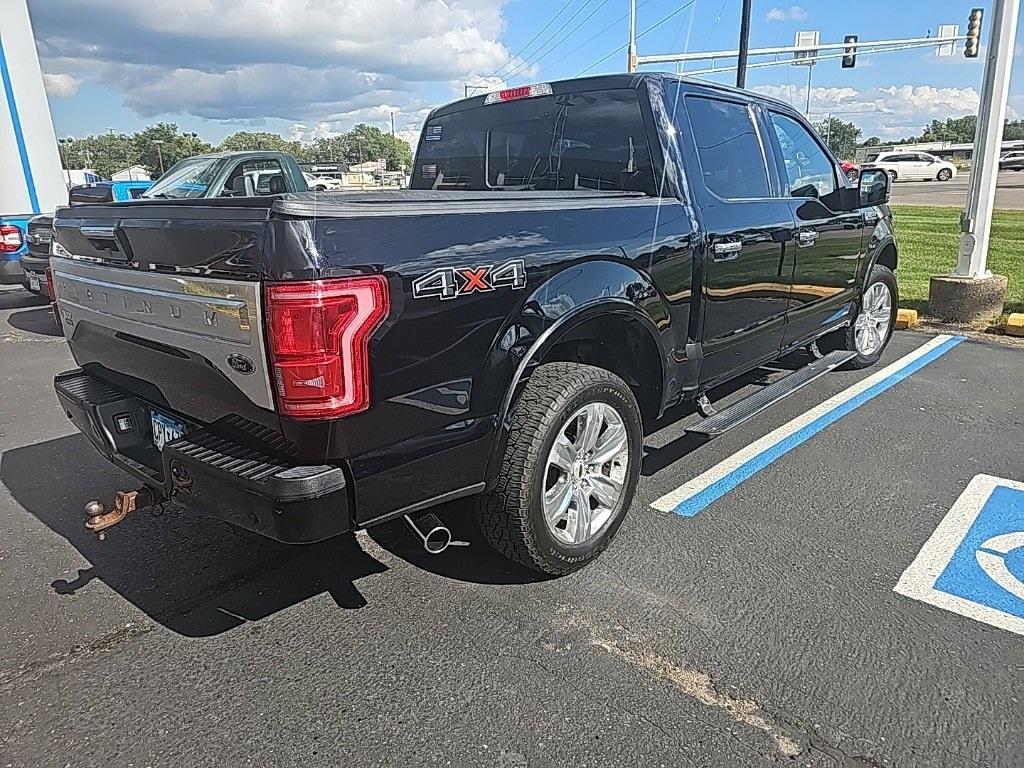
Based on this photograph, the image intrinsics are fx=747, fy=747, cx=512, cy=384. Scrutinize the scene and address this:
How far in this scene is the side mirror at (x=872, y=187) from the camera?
4973mm

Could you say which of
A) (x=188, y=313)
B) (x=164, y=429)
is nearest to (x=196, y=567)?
(x=164, y=429)

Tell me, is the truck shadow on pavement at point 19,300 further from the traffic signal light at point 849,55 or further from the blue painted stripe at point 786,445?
the traffic signal light at point 849,55

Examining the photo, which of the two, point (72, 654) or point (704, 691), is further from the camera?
point (72, 654)

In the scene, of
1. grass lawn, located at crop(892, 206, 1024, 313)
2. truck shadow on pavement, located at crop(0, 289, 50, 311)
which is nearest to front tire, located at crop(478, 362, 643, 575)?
grass lawn, located at crop(892, 206, 1024, 313)

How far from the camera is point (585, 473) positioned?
10.1ft

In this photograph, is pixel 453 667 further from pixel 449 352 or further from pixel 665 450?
pixel 665 450

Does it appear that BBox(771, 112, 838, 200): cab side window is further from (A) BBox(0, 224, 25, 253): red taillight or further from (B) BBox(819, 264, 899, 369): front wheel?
(A) BBox(0, 224, 25, 253): red taillight

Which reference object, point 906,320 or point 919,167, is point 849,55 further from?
point 919,167

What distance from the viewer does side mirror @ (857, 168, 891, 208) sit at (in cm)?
497

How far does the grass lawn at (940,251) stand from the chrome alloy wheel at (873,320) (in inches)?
89.2

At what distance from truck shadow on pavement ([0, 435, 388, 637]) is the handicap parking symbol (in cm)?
227

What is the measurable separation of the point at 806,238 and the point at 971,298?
13.6 feet

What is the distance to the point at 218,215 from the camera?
→ 224 cm

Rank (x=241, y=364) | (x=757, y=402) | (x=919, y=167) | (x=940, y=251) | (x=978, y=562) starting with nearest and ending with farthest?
(x=241, y=364) < (x=978, y=562) < (x=757, y=402) < (x=940, y=251) < (x=919, y=167)
